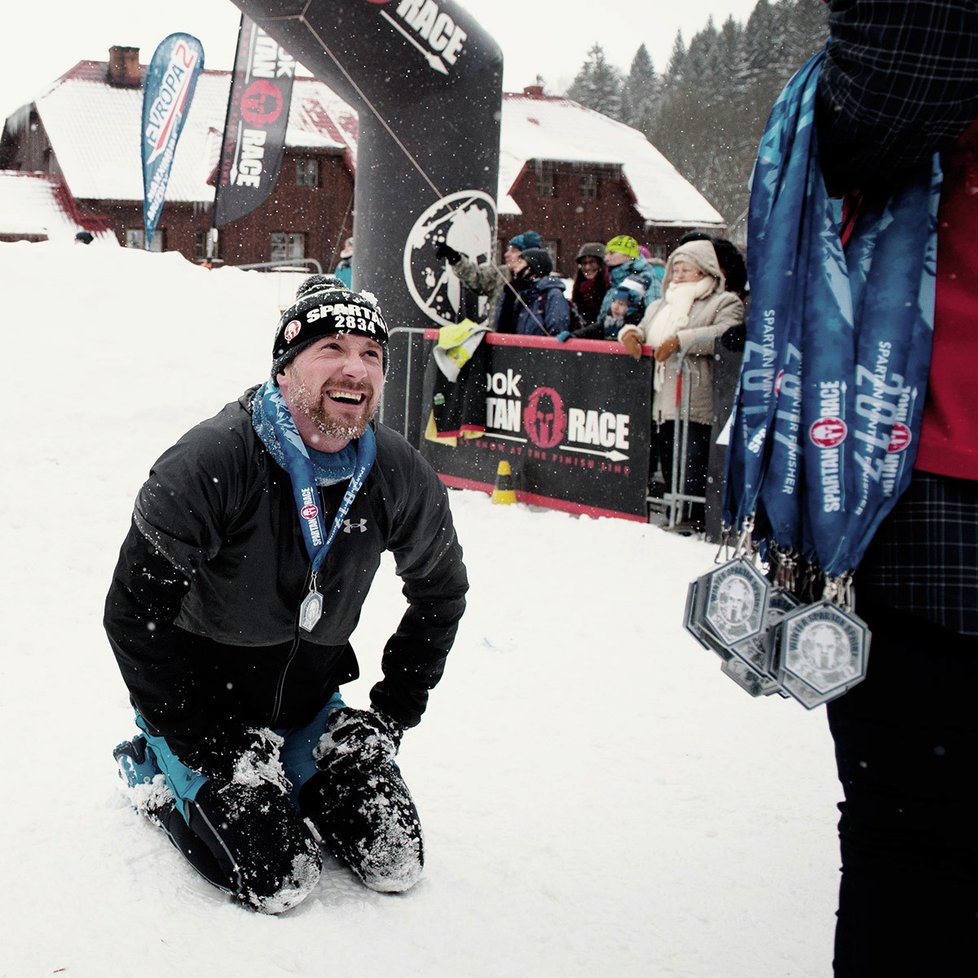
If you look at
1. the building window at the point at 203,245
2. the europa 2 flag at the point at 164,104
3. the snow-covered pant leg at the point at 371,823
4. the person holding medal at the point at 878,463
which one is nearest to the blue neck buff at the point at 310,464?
the snow-covered pant leg at the point at 371,823

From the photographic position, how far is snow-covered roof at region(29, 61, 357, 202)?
33.4 metres

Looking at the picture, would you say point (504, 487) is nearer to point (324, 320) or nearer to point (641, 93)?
point (324, 320)

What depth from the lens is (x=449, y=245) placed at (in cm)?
851

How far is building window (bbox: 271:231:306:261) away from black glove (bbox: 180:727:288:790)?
1365 inches

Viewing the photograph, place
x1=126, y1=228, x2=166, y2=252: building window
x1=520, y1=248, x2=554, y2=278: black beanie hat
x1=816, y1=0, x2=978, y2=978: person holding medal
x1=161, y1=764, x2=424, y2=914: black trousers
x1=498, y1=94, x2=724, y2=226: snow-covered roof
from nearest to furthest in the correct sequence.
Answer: x1=816, y1=0, x2=978, y2=978: person holding medal < x1=161, y1=764, x2=424, y2=914: black trousers < x1=520, y1=248, x2=554, y2=278: black beanie hat < x1=126, y1=228, x2=166, y2=252: building window < x1=498, y1=94, x2=724, y2=226: snow-covered roof

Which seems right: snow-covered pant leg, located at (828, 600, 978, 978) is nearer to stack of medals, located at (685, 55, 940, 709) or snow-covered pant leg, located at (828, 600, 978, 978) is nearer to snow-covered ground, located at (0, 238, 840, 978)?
stack of medals, located at (685, 55, 940, 709)

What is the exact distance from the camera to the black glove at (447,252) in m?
8.45

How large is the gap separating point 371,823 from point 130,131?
36697mm

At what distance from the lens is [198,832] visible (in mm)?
2705

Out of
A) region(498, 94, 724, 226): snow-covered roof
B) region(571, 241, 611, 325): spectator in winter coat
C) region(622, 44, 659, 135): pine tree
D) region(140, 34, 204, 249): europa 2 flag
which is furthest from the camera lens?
region(622, 44, 659, 135): pine tree

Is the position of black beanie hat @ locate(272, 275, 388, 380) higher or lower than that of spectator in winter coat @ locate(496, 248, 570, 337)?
lower

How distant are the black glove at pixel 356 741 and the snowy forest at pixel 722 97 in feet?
149

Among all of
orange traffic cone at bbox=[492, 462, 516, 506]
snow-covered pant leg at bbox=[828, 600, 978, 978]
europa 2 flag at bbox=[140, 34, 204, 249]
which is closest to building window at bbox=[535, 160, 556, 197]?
europa 2 flag at bbox=[140, 34, 204, 249]

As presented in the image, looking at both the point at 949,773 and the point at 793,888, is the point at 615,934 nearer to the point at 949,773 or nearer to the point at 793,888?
the point at 793,888
